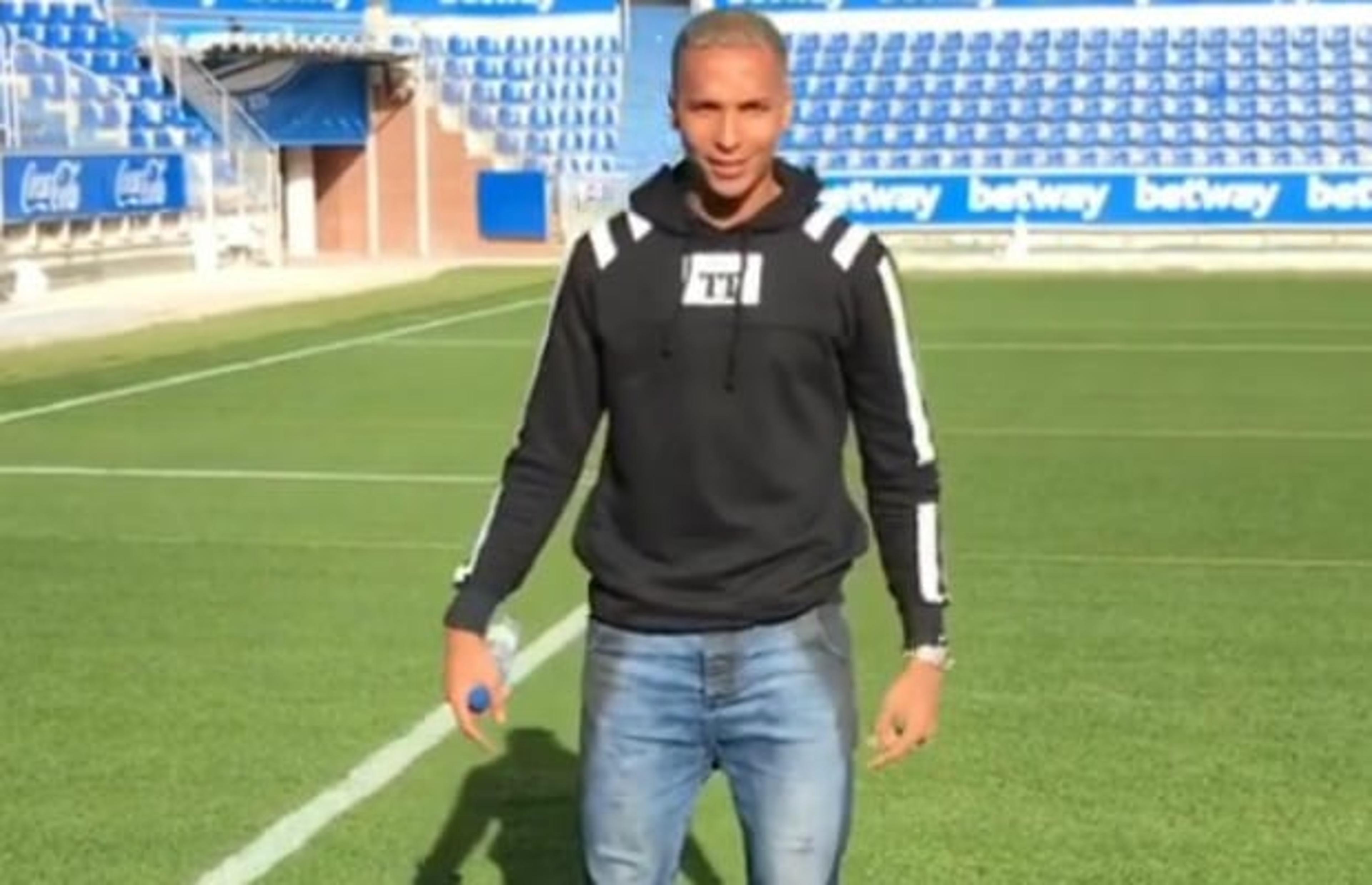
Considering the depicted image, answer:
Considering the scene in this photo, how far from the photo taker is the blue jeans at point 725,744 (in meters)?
3.35

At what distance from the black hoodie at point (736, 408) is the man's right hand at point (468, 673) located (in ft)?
0.08

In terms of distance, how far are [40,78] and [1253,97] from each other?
2027cm

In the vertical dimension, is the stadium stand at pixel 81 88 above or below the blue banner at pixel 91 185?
above

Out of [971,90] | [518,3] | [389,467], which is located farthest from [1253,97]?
[389,467]

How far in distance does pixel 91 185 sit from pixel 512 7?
14.9 m

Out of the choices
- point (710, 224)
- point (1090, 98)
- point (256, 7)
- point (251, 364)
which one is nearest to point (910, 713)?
point (710, 224)

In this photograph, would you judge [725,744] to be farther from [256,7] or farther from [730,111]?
[256,7]

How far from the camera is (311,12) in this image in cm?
3666

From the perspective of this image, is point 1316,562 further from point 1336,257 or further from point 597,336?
point 1336,257

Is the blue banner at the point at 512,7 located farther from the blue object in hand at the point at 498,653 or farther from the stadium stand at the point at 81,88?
the blue object in hand at the point at 498,653

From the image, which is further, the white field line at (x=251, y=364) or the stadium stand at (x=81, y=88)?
the stadium stand at (x=81, y=88)

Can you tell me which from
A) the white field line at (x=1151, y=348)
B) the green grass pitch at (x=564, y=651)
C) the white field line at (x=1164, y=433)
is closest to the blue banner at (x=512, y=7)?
the white field line at (x=1151, y=348)

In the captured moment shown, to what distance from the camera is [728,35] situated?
10.7 feet

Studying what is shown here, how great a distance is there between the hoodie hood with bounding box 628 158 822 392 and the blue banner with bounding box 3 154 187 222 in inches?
915
